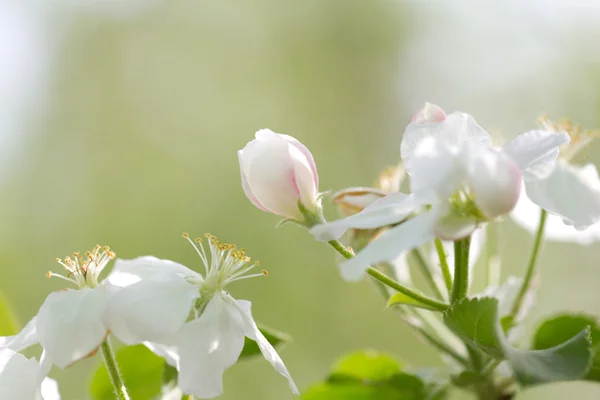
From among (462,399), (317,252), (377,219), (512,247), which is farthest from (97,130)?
(377,219)

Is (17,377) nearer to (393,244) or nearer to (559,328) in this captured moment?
(393,244)

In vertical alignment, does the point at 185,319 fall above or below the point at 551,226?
above

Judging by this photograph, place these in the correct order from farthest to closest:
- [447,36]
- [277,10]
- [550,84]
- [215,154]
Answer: [277,10]
[447,36]
[215,154]
[550,84]

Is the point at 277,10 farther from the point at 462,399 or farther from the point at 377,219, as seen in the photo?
the point at 377,219

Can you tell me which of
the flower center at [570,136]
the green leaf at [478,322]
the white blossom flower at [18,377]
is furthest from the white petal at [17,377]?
the flower center at [570,136]

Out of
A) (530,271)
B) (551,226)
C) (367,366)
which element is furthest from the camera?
(551,226)

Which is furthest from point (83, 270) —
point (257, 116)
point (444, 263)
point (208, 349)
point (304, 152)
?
point (257, 116)

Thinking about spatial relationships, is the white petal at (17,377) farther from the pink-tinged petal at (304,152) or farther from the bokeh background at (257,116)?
the bokeh background at (257,116)
